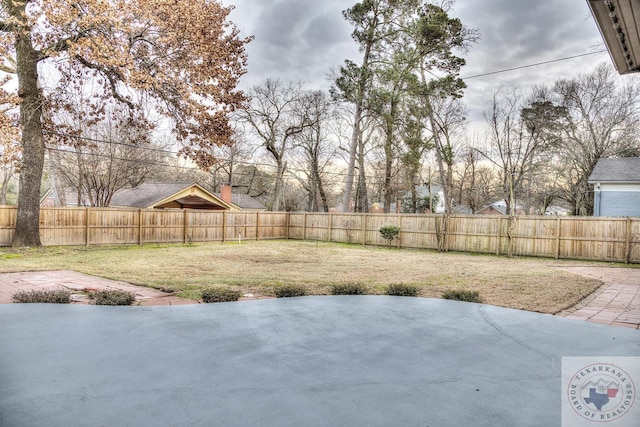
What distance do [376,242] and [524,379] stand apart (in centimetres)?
1372

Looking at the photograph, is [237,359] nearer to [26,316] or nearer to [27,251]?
[26,316]

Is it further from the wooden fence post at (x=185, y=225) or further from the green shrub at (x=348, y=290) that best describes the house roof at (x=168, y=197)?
the green shrub at (x=348, y=290)

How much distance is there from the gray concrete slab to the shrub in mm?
10522

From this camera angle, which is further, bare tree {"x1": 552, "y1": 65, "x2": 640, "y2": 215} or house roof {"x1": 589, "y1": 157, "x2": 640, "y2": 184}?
bare tree {"x1": 552, "y1": 65, "x2": 640, "y2": 215}

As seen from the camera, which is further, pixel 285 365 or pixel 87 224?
pixel 87 224

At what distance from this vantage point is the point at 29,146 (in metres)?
10.7

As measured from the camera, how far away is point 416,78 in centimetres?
1586

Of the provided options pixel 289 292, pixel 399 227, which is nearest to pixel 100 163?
pixel 399 227

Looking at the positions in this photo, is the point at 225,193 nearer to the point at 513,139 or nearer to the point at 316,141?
the point at 316,141

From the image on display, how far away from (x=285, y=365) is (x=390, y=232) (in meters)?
12.5

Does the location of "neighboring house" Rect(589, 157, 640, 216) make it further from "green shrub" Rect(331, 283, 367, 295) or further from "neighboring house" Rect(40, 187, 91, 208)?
"neighboring house" Rect(40, 187, 91, 208)

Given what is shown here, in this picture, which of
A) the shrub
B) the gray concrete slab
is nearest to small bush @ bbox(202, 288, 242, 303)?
the gray concrete slab

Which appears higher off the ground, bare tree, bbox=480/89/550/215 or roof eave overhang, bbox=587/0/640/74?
bare tree, bbox=480/89/550/215

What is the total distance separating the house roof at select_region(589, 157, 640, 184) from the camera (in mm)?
15125
